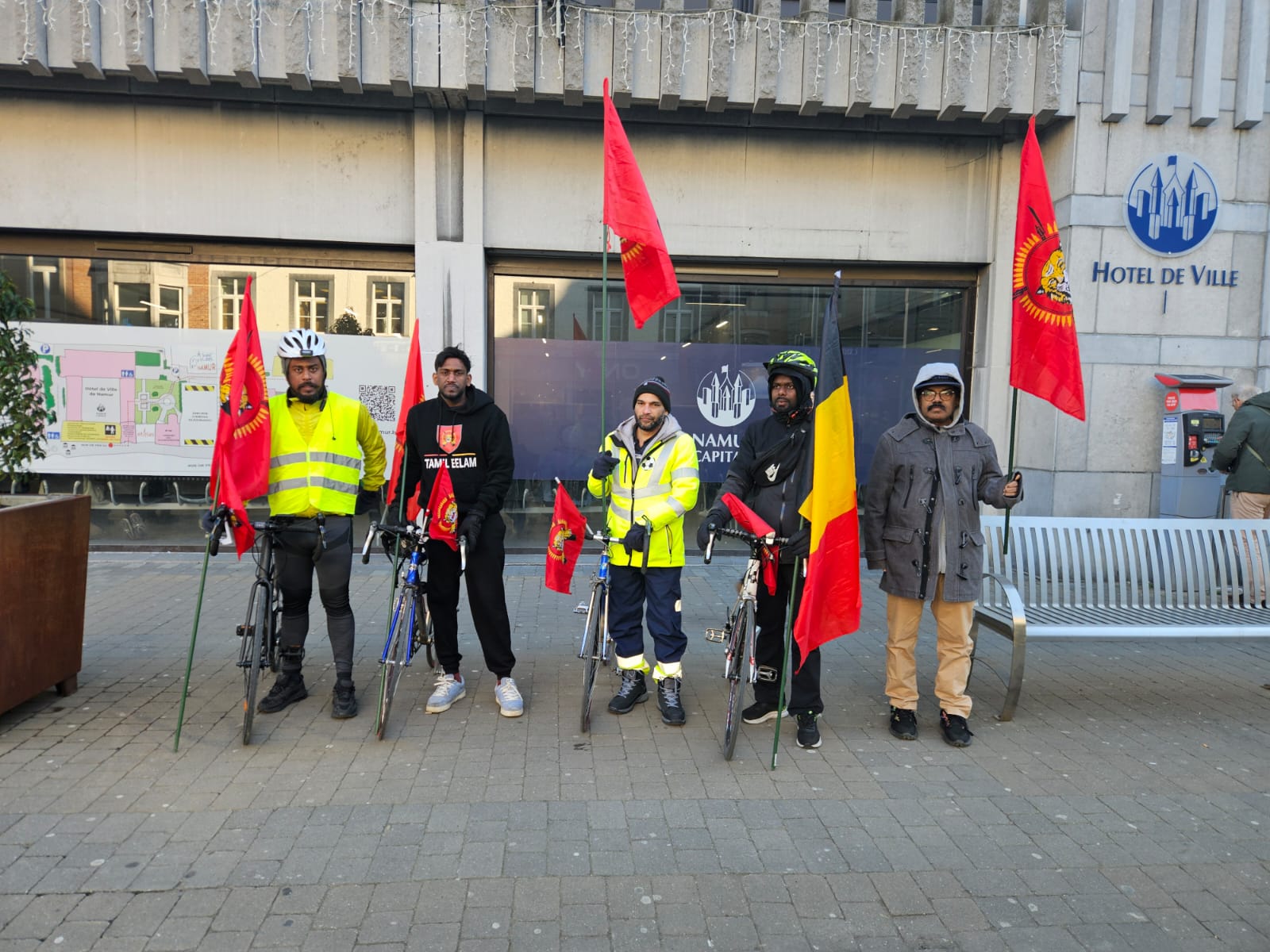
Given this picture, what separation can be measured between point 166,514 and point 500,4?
670 centimetres

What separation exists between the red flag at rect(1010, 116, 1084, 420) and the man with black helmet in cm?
137

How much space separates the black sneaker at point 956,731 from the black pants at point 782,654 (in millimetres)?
684

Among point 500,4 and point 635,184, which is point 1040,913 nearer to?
point 635,184

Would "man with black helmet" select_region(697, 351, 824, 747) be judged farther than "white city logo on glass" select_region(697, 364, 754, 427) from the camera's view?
No

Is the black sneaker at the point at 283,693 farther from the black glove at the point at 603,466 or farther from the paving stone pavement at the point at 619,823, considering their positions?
the black glove at the point at 603,466

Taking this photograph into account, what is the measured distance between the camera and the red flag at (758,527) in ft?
13.3

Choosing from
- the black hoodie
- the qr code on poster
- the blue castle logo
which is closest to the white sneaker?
the black hoodie

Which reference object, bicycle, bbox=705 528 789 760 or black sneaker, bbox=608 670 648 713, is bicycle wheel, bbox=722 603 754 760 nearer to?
bicycle, bbox=705 528 789 760

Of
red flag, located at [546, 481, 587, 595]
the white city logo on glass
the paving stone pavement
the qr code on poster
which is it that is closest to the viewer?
the paving stone pavement

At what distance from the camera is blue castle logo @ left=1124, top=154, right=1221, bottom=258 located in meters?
8.43

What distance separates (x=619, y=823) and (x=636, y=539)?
55.8 inches

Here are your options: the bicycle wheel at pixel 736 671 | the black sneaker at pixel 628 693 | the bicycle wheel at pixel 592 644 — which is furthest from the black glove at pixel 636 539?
Result: the black sneaker at pixel 628 693

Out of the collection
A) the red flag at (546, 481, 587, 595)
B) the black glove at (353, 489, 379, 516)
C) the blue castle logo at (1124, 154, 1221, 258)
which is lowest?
the red flag at (546, 481, 587, 595)

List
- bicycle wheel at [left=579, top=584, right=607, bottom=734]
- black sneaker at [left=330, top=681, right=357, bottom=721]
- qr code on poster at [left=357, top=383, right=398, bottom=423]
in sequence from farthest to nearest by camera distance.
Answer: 1. qr code on poster at [left=357, top=383, right=398, bottom=423]
2. black sneaker at [left=330, top=681, right=357, bottom=721]
3. bicycle wheel at [left=579, top=584, right=607, bottom=734]
